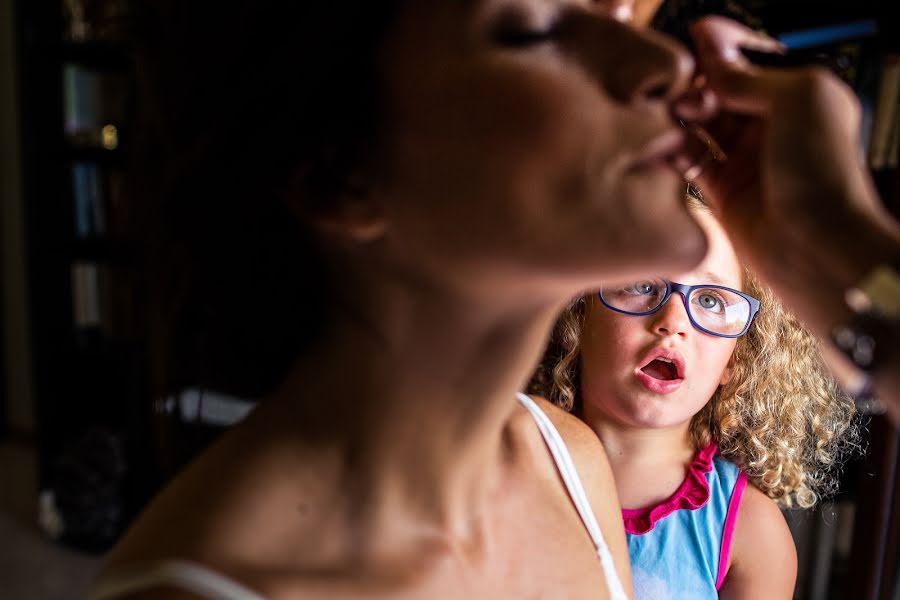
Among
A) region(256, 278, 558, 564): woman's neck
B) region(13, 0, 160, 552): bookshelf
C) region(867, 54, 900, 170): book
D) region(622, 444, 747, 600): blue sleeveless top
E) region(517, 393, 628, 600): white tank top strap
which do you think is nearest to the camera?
region(256, 278, 558, 564): woman's neck

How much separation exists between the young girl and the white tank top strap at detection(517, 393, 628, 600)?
0.18m

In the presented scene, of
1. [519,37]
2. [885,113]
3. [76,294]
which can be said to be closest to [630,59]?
[519,37]

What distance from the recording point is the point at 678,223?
60cm

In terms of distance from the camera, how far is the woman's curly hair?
117 centimetres

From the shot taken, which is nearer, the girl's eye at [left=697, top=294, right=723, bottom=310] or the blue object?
the girl's eye at [left=697, top=294, right=723, bottom=310]

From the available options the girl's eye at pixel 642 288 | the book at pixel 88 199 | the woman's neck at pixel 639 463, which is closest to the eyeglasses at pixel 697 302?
the girl's eye at pixel 642 288

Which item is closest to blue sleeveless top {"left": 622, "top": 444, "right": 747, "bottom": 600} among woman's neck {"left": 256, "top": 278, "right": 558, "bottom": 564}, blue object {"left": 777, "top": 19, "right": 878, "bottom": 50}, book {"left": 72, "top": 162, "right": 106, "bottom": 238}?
woman's neck {"left": 256, "top": 278, "right": 558, "bottom": 564}

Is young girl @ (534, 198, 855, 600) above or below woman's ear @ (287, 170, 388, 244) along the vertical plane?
below

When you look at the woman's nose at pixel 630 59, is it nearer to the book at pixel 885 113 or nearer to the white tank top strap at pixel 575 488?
the white tank top strap at pixel 575 488

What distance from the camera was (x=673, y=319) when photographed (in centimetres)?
106

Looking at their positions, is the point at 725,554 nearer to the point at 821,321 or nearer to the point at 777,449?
the point at 777,449

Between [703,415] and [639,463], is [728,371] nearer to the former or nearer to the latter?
[703,415]

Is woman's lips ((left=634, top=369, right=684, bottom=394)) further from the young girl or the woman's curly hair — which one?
the woman's curly hair

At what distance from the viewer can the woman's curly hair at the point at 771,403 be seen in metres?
1.17
